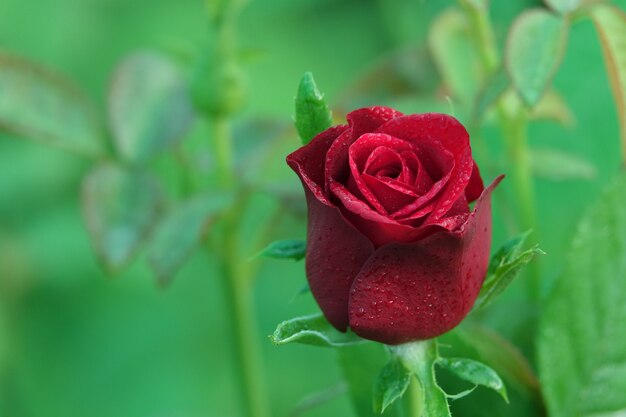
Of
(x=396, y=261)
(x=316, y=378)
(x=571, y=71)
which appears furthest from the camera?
(x=316, y=378)

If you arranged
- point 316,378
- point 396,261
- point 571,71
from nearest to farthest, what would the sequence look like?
point 396,261
point 571,71
point 316,378

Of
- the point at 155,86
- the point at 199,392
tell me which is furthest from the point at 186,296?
the point at 155,86

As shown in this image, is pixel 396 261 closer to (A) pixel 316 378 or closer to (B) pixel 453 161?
(B) pixel 453 161

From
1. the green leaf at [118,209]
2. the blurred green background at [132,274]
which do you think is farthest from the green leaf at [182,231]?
the blurred green background at [132,274]

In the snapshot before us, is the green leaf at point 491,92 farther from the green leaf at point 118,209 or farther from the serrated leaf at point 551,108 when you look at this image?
the green leaf at point 118,209

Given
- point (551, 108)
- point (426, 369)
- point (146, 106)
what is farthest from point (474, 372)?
point (146, 106)

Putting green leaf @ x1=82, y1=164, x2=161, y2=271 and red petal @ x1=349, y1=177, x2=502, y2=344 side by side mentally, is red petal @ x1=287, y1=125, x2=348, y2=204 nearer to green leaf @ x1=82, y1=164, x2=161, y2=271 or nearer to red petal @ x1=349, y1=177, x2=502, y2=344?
red petal @ x1=349, y1=177, x2=502, y2=344

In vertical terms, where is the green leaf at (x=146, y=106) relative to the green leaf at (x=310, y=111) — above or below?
above
